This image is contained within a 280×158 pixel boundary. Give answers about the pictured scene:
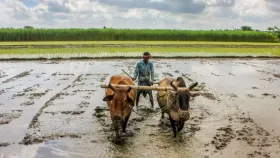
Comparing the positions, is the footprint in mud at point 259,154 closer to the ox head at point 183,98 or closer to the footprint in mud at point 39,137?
the ox head at point 183,98

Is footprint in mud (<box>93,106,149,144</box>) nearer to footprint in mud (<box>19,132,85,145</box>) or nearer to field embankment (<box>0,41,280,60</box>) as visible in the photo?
footprint in mud (<box>19,132,85,145</box>)

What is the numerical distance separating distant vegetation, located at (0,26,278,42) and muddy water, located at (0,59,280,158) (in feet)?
109

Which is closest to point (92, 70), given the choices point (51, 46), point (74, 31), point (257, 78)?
point (257, 78)

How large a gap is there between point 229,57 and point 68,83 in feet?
55.2

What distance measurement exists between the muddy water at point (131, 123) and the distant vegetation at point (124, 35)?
109ft

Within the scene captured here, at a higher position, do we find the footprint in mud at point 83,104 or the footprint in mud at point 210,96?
the footprint in mud at point 210,96

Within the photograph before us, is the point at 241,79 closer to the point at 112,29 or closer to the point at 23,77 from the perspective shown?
the point at 23,77

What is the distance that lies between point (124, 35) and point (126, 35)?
0.30 m

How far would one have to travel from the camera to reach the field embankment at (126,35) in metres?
49.3

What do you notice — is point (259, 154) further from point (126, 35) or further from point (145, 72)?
point (126, 35)

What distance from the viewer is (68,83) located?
16422 millimetres

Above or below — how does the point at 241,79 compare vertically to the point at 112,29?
below

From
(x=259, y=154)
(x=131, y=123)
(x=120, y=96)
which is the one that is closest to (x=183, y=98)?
(x=120, y=96)

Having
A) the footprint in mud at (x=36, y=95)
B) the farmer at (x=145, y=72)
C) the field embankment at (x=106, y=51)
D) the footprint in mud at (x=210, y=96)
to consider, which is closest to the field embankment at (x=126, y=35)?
the field embankment at (x=106, y=51)
